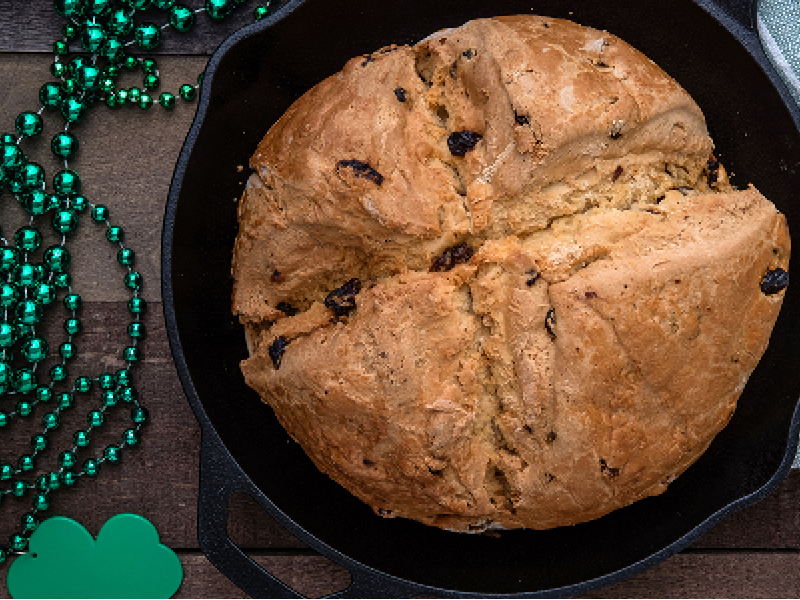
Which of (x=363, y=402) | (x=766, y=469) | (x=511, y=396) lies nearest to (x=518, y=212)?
(x=511, y=396)

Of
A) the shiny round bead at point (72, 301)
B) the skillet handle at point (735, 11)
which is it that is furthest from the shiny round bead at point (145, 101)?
the skillet handle at point (735, 11)

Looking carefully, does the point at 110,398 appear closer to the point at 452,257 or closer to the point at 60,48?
the point at 60,48

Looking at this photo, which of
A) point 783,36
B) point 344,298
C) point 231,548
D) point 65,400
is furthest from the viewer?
point 65,400

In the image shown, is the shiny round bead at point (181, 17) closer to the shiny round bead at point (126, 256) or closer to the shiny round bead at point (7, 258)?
the shiny round bead at point (126, 256)

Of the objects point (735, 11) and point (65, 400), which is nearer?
point (735, 11)

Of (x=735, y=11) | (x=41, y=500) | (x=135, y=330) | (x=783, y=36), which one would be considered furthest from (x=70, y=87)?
(x=783, y=36)

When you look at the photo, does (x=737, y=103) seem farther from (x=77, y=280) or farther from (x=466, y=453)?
(x=77, y=280)
